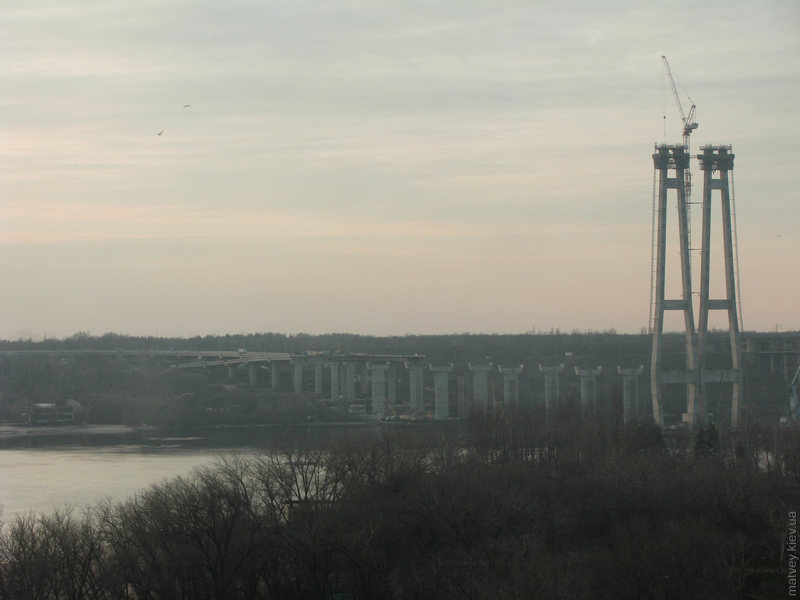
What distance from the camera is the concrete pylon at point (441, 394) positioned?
26.1 meters

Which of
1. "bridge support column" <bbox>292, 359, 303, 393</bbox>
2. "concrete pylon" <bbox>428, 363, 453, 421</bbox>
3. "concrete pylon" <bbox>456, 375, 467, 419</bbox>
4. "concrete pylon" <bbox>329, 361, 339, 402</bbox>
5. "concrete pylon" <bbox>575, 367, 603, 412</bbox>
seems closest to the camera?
"concrete pylon" <bbox>575, 367, 603, 412</bbox>

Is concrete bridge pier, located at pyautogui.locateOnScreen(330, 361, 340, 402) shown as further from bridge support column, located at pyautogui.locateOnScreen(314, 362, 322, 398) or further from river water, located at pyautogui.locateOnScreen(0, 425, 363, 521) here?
river water, located at pyautogui.locateOnScreen(0, 425, 363, 521)

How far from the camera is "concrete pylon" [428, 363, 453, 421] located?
1029 inches

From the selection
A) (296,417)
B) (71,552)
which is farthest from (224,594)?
(296,417)

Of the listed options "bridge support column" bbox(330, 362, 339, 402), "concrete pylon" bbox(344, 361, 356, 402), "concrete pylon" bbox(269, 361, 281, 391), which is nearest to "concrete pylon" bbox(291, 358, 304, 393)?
"concrete pylon" bbox(269, 361, 281, 391)

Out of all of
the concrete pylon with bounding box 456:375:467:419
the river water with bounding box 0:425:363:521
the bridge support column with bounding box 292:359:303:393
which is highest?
the bridge support column with bounding box 292:359:303:393

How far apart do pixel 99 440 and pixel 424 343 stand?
59.6 ft

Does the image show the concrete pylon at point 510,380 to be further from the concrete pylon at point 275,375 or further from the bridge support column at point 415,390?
the concrete pylon at point 275,375

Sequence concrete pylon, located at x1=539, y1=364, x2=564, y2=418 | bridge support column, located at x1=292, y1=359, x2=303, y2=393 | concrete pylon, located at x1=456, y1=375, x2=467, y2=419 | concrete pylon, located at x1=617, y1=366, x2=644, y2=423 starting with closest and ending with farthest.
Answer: concrete pylon, located at x1=617, y1=366, x2=644, y2=423
concrete pylon, located at x1=456, y1=375, x2=467, y2=419
concrete pylon, located at x1=539, y1=364, x2=564, y2=418
bridge support column, located at x1=292, y1=359, x2=303, y2=393

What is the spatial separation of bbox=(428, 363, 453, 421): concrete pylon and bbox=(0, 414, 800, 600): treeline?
13279mm

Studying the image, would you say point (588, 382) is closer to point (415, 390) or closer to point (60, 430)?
point (415, 390)

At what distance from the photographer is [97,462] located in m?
18.0

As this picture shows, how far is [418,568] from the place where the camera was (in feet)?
26.9

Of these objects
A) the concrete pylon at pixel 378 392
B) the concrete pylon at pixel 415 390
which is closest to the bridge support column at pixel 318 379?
the concrete pylon at pixel 378 392
